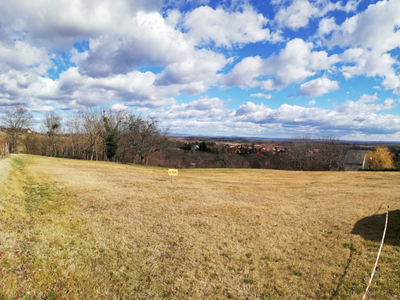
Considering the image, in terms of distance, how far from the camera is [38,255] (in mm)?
6758

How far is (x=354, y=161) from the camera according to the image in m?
55.9

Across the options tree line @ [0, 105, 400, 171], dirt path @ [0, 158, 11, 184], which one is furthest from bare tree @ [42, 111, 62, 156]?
dirt path @ [0, 158, 11, 184]

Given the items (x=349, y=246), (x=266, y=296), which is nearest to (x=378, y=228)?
(x=349, y=246)

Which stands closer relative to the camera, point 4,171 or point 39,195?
point 39,195

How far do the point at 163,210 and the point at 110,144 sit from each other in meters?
36.8

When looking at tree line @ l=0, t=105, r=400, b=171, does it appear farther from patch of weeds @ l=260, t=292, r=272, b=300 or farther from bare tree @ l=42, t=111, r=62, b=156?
patch of weeds @ l=260, t=292, r=272, b=300

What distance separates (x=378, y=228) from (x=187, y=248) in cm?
823

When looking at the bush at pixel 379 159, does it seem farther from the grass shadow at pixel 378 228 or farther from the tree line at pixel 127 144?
the grass shadow at pixel 378 228

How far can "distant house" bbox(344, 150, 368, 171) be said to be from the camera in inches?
2163

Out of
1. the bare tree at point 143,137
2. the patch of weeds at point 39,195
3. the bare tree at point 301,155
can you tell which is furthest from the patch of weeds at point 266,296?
the bare tree at point 301,155

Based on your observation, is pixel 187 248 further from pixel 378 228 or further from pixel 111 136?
pixel 111 136

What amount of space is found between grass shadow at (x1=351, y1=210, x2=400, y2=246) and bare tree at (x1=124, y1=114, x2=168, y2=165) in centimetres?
Result: 4131

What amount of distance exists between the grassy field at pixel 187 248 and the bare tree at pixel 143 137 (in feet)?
109

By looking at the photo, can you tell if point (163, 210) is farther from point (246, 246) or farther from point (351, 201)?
point (351, 201)
